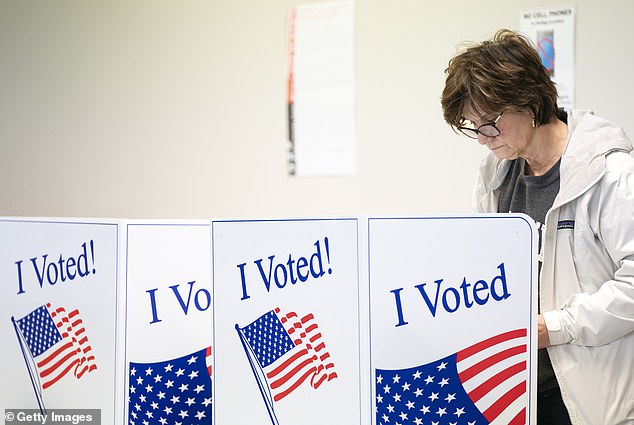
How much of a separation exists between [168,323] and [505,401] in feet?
2.86

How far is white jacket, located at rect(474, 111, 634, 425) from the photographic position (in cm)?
153

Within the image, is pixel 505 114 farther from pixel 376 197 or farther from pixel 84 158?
pixel 84 158

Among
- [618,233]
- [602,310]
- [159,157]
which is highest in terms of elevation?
[159,157]

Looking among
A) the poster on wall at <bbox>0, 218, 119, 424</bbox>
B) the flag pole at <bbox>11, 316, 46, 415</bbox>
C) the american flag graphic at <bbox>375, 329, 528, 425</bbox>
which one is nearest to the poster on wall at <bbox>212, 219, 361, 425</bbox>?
the american flag graphic at <bbox>375, 329, 528, 425</bbox>

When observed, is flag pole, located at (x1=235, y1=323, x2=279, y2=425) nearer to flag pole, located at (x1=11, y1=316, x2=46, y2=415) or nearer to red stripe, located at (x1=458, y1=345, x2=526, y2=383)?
red stripe, located at (x1=458, y1=345, x2=526, y2=383)

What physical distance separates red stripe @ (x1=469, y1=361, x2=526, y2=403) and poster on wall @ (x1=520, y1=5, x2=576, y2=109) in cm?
122

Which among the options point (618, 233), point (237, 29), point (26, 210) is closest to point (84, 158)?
point (26, 210)

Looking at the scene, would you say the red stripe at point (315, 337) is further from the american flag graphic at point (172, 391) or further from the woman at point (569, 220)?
the woman at point (569, 220)

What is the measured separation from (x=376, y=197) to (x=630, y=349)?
1262 mm

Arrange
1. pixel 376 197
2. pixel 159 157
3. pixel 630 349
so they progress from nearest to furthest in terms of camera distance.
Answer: pixel 630 349 → pixel 376 197 → pixel 159 157

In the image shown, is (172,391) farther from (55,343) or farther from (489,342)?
(489,342)

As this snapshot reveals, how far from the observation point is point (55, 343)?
180 centimetres

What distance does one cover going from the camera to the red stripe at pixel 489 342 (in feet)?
4.83

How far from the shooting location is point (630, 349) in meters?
1.61
